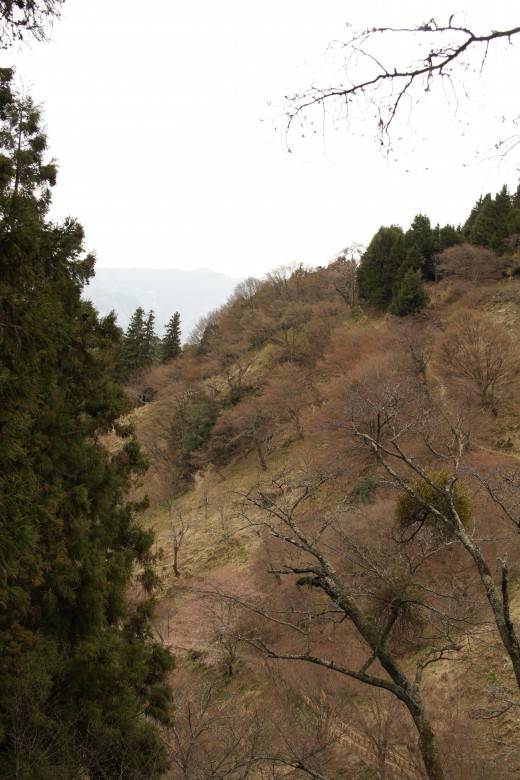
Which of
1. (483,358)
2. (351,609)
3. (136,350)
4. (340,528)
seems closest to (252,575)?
(340,528)

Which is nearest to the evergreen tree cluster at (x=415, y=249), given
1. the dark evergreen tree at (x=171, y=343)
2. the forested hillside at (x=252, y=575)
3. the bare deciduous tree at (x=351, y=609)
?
the forested hillside at (x=252, y=575)

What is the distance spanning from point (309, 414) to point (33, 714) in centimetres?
2342

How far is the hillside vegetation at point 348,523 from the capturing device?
6.62m

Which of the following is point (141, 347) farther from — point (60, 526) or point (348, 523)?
point (60, 526)

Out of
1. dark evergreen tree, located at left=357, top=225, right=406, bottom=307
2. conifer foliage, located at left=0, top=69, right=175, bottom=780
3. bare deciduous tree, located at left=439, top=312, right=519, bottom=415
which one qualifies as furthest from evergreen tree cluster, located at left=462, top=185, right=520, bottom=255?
conifer foliage, located at left=0, top=69, right=175, bottom=780

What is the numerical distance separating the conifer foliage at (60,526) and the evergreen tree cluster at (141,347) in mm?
37787

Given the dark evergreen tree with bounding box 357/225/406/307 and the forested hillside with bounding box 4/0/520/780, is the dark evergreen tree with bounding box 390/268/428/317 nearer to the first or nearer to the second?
the dark evergreen tree with bounding box 357/225/406/307

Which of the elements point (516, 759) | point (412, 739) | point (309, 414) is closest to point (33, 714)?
point (412, 739)

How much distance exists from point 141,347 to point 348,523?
37.2 metres

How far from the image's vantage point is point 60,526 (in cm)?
705

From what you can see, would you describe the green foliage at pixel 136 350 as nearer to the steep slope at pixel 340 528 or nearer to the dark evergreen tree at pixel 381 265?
the steep slope at pixel 340 528

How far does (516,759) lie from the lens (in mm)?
8188

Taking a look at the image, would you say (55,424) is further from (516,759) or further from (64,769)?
(516,759)

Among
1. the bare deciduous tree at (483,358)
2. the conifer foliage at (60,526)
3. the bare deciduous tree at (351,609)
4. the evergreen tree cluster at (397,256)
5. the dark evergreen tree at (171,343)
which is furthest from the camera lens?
the dark evergreen tree at (171,343)
